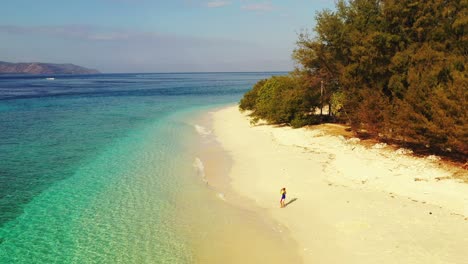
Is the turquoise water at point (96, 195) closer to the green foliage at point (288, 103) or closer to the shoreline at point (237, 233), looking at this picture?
the shoreline at point (237, 233)

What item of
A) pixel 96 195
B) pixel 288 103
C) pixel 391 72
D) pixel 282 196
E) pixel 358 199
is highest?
pixel 391 72

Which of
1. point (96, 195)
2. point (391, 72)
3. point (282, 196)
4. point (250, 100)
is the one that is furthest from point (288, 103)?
point (96, 195)

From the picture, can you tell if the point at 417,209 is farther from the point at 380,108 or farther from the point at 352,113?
the point at 352,113

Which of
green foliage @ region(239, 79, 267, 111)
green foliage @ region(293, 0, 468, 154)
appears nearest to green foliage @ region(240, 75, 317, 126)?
green foliage @ region(293, 0, 468, 154)

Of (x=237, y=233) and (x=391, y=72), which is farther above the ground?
(x=391, y=72)

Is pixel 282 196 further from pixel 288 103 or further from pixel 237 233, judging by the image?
pixel 288 103

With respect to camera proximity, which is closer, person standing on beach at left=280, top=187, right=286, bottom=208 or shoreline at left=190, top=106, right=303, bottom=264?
shoreline at left=190, top=106, right=303, bottom=264

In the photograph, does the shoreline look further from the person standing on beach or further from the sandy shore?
the person standing on beach

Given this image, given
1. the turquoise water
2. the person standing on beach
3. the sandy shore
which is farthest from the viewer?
the person standing on beach

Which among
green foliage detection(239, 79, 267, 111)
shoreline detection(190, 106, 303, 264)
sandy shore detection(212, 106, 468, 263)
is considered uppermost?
green foliage detection(239, 79, 267, 111)
